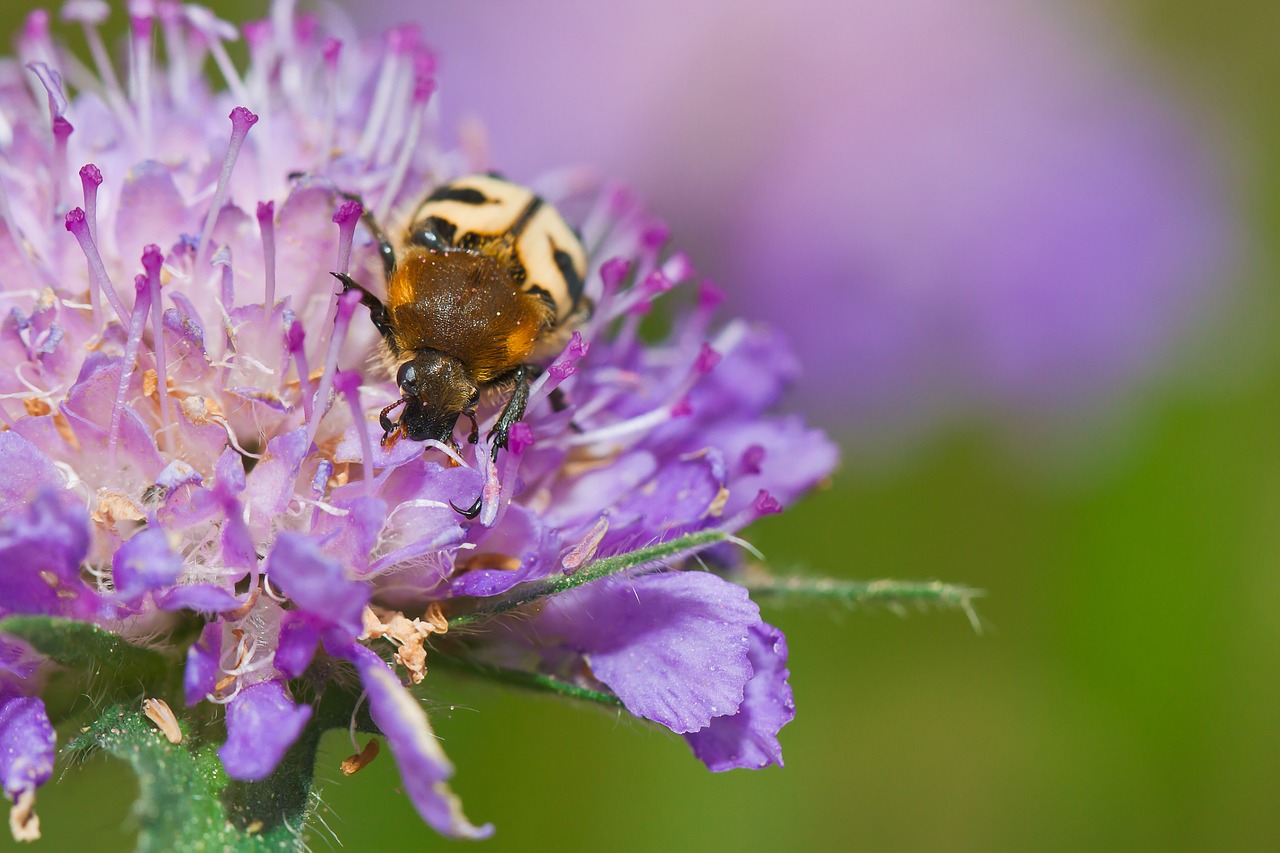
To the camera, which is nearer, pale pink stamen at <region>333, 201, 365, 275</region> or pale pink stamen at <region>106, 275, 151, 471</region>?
pale pink stamen at <region>106, 275, 151, 471</region>

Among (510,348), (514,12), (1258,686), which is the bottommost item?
(1258,686)

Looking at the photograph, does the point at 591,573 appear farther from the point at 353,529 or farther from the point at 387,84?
the point at 387,84

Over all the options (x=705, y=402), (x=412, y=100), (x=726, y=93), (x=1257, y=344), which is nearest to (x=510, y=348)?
(x=705, y=402)

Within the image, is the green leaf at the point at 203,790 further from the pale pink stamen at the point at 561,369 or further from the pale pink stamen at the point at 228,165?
the pale pink stamen at the point at 228,165

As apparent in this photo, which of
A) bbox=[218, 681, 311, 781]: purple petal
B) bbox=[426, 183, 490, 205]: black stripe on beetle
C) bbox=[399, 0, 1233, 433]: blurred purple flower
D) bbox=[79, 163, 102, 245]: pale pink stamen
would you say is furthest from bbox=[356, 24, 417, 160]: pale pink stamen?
bbox=[399, 0, 1233, 433]: blurred purple flower

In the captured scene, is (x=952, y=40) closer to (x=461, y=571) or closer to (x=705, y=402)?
(x=705, y=402)

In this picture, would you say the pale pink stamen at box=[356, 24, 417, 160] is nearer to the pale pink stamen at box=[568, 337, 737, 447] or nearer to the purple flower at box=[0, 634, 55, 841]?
the pale pink stamen at box=[568, 337, 737, 447]

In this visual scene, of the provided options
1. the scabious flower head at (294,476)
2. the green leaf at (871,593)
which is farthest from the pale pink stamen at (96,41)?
the green leaf at (871,593)
